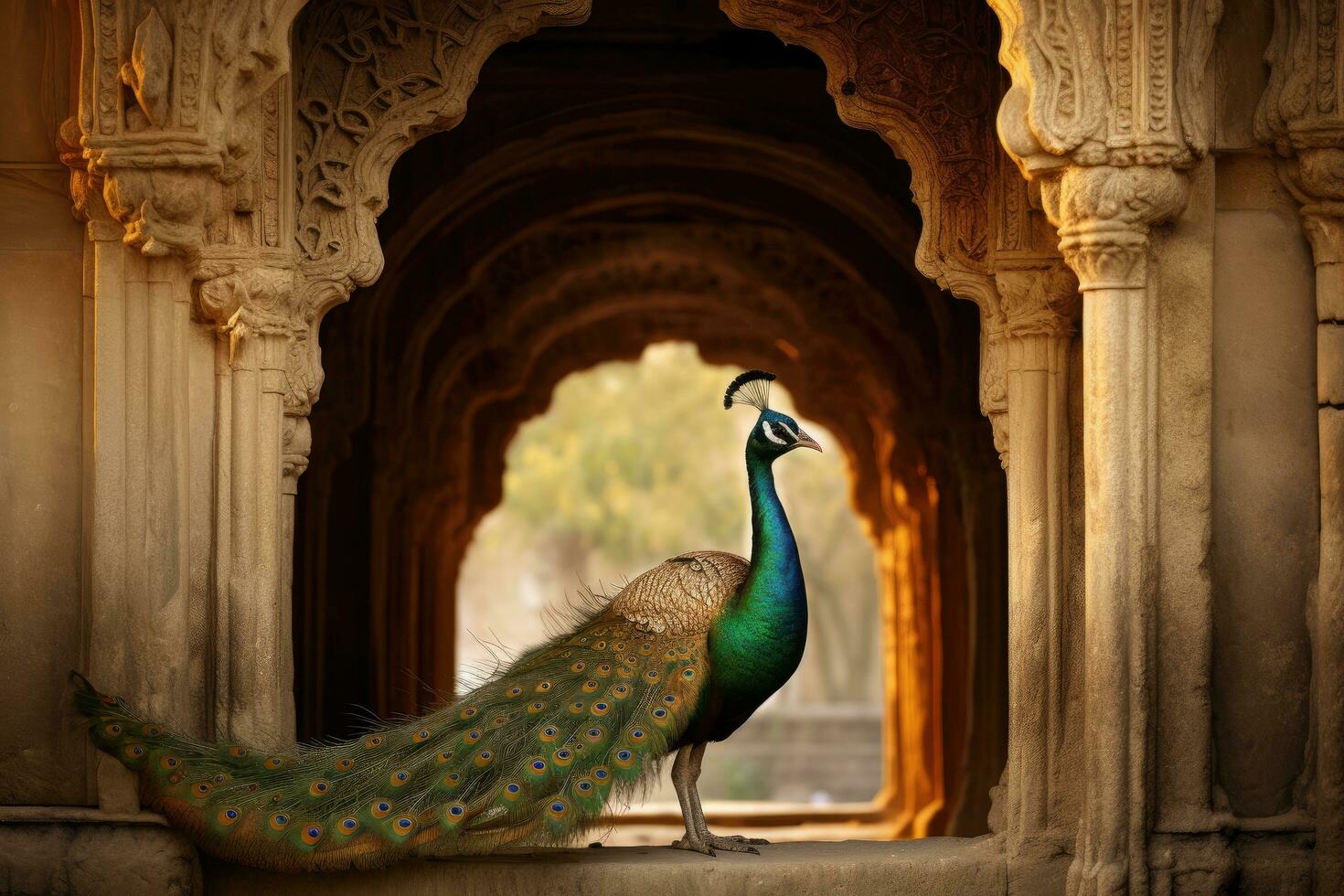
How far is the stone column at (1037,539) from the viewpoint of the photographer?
6461 mm

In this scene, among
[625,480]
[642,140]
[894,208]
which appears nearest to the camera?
[894,208]

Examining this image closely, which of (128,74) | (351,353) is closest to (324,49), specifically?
(128,74)

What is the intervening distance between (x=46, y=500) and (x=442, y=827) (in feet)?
5.53

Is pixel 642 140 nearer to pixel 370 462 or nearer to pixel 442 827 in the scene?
pixel 370 462

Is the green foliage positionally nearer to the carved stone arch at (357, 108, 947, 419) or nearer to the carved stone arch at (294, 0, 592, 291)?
the carved stone arch at (357, 108, 947, 419)

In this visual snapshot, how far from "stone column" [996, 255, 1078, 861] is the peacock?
759mm

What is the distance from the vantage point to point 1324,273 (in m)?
6.21

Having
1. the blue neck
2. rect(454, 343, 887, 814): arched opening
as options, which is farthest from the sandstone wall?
rect(454, 343, 887, 814): arched opening

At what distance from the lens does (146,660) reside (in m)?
6.26

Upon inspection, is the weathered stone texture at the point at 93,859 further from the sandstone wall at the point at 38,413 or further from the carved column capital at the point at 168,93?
the carved column capital at the point at 168,93

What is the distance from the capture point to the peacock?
6.11 m

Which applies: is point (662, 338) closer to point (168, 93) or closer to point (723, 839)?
point (723, 839)

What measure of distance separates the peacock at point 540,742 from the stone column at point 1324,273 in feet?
5.67

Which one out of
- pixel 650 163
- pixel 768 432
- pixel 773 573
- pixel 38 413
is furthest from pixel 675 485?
pixel 38 413
